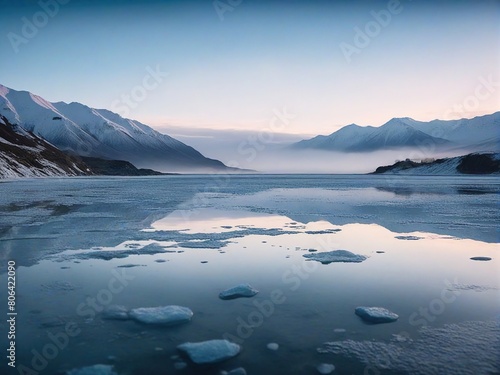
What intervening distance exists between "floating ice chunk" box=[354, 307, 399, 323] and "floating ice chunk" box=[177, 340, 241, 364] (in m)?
2.48

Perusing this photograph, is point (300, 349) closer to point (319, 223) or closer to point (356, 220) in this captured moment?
point (319, 223)

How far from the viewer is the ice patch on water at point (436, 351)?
5.12 metres

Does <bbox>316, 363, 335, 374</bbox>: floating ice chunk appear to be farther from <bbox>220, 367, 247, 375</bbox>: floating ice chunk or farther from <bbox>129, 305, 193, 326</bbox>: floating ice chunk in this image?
<bbox>129, 305, 193, 326</bbox>: floating ice chunk

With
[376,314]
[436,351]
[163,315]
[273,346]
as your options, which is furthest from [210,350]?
[436,351]

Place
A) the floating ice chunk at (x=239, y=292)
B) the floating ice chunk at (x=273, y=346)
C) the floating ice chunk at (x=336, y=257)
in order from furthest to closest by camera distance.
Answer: the floating ice chunk at (x=336, y=257) → the floating ice chunk at (x=239, y=292) → the floating ice chunk at (x=273, y=346)

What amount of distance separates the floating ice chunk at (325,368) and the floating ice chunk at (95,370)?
2.66 metres

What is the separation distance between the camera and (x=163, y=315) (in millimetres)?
6789

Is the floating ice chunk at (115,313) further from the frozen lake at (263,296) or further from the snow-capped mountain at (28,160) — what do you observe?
the snow-capped mountain at (28,160)

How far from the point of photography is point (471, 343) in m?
5.81

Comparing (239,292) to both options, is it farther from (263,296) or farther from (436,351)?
(436,351)

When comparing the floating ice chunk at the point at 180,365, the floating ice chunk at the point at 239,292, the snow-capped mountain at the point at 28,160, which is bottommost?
the floating ice chunk at the point at 180,365

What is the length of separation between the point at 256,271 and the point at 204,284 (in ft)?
5.55

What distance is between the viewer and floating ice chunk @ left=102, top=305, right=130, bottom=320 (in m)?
6.90

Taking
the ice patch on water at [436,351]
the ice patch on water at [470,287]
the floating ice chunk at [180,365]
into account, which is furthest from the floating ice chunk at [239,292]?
the ice patch on water at [470,287]
